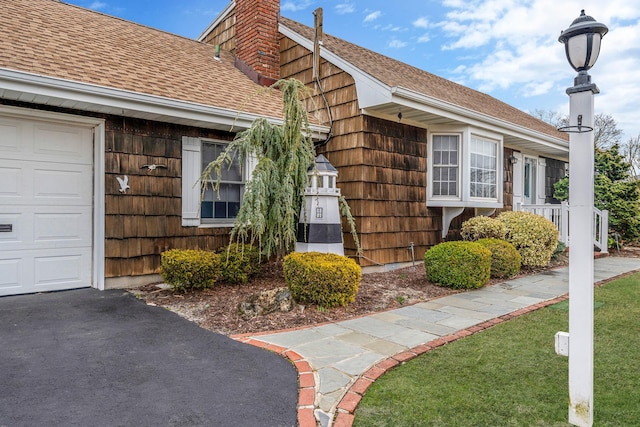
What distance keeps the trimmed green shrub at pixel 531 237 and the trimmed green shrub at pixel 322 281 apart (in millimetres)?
4246

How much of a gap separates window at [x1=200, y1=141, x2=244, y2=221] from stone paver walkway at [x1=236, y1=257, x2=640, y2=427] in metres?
3.32

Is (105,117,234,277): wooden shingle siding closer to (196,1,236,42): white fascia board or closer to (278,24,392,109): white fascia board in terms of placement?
(278,24,392,109): white fascia board

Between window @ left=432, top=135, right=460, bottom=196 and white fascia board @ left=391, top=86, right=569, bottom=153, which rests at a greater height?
white fascia board @ left=391, top=86, right=569, bottom=153

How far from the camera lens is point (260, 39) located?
8.94m

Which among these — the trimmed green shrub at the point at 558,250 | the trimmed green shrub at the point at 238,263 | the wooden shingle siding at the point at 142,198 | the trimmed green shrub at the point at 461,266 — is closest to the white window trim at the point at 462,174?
the trimmed green shrub at the point at 558,250

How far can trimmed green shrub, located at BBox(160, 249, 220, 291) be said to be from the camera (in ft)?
17.4

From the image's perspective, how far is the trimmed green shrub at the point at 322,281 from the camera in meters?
4.71

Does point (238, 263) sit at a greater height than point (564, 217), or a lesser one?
lesser

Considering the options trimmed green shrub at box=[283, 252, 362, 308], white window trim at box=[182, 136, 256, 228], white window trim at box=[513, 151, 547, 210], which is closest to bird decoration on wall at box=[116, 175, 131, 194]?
white window trim at box=[182, 136, 256, 228]

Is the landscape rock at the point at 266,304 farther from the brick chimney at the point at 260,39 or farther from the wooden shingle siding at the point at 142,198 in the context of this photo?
the brick chimney at the point at 260,39

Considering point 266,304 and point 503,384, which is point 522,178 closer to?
point 266,304

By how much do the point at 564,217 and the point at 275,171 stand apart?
7.41 meters

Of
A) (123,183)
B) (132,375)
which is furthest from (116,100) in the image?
(132,375)

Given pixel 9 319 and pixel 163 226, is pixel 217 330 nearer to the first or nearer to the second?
pixel 9 319
